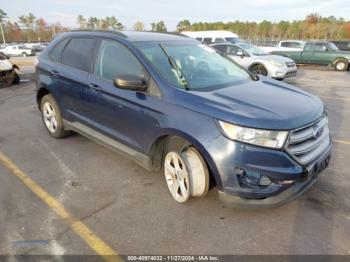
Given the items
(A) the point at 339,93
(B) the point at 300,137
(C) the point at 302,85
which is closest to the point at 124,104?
(B) the point at 300,137

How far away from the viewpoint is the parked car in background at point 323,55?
17375mm

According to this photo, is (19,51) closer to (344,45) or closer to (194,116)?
(344,45)

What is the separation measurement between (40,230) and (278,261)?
2.18m

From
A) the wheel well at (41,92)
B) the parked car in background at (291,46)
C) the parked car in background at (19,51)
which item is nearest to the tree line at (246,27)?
the parked car in background at (19,51)

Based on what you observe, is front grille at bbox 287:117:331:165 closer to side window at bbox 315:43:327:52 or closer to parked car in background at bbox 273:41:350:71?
parked car in background at bbox 273:41:350:71

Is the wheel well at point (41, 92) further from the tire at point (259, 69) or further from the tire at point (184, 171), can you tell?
the tire at point (259, 69)

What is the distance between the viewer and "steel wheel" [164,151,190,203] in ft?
10.5

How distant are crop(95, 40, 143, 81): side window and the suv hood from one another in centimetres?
81

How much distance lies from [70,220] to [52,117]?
263 cm

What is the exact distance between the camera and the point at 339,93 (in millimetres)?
9742

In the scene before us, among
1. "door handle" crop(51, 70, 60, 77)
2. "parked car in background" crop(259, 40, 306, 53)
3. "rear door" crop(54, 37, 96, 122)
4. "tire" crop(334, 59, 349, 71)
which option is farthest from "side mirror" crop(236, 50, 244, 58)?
"door handle" crop(51, 70, 60, 77)

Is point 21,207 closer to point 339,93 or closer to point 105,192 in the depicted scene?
point 105,192

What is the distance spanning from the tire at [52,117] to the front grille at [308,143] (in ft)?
12.1

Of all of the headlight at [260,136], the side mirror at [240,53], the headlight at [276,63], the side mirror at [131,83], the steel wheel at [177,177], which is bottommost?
the steel wheel at [177,177]
